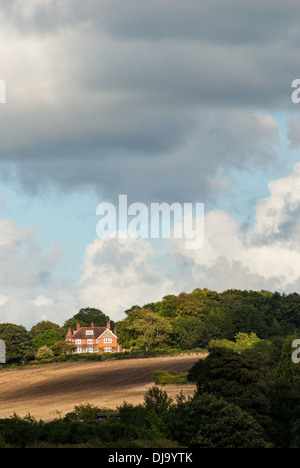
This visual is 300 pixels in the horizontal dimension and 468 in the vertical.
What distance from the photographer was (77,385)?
9844 centimetres

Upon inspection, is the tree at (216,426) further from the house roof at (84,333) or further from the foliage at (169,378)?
the house roof at (84,333)

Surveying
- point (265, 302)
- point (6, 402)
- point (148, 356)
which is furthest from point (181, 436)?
point (265, 302)

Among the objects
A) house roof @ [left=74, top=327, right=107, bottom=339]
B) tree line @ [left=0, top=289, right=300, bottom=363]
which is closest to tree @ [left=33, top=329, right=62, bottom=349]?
tree line @ [left=0, top=289, right=300, bottom=363]

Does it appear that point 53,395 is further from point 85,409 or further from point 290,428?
point 290,428

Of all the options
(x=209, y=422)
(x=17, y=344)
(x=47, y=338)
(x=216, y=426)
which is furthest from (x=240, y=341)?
(x=216, y=426)

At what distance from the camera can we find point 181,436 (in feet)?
160

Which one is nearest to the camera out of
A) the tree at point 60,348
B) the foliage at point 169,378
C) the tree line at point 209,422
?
the tree line at point 209,422

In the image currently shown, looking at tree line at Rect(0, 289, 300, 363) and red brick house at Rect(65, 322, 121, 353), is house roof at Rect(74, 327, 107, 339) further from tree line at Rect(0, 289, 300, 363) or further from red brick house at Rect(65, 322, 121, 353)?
tree line at Rect(0, 289, 300, 363)

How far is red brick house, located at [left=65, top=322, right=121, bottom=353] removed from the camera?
18175 centimetres

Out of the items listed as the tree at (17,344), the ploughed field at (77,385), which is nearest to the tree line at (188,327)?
the tree at (17,344)

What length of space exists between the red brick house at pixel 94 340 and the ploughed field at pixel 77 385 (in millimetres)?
50490

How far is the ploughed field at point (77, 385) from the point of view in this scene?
3086 inches

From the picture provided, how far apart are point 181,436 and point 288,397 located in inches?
412
